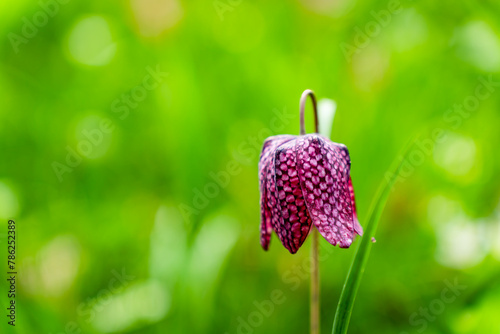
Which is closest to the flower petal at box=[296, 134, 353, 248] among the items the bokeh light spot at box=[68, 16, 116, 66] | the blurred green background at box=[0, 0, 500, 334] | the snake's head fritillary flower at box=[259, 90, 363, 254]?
the snake's head fritillary flower at box=[259, 90, 363, 254]

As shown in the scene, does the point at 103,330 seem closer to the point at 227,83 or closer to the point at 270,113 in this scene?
the point at 270,113

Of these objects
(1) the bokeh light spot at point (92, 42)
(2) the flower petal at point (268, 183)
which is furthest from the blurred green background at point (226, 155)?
(2) the flower petal at point (268, 183)

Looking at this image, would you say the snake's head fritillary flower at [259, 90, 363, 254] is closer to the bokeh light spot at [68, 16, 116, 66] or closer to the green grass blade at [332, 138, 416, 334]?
the green grass blade at [332, 138, 416, 334]

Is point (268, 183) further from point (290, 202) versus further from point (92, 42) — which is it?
point (92, 42)

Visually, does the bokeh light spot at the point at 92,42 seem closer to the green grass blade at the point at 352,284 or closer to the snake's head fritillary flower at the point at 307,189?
the snake's head fritillary flower at the point at 307,189

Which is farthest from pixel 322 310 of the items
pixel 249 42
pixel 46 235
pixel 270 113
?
pixel 249 42

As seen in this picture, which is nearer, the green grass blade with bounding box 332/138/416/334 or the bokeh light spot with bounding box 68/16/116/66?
the green grass blade with bounding box 332/138/416/334

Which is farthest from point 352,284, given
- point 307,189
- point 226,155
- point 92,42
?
point 92,42

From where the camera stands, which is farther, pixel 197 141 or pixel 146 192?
pixel 146 192
